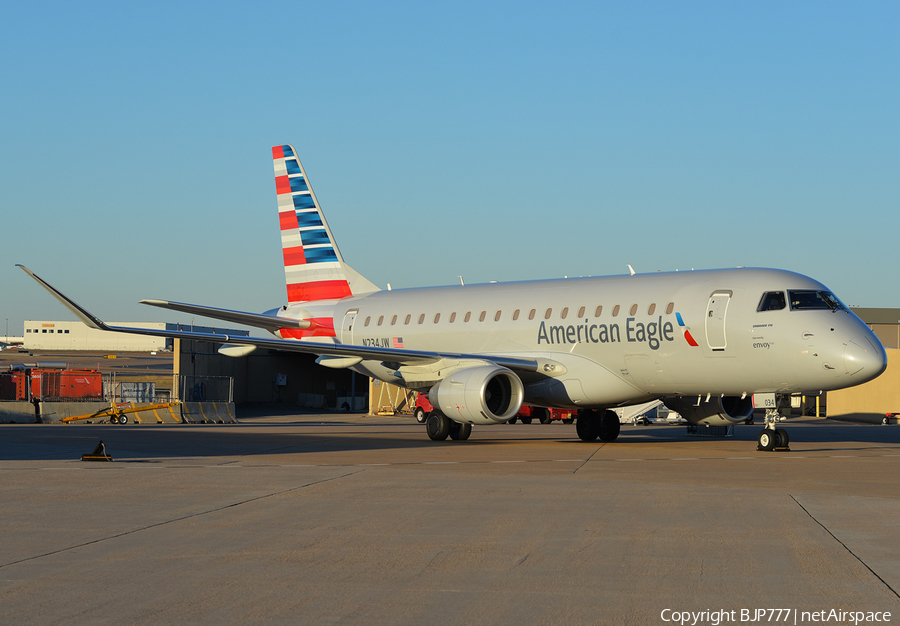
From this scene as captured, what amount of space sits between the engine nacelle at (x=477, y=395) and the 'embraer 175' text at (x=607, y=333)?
1.90 m

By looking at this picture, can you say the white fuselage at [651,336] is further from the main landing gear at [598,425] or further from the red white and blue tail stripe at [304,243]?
the red white and blue tail stripe at [304,243]

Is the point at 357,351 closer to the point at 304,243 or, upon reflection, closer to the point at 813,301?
the point at 304,243

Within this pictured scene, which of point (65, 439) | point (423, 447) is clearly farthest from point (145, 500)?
point (65, 439)

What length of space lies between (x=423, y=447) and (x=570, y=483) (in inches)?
367

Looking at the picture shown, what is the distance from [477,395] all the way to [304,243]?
12.3 m

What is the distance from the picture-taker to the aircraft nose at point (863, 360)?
1984 cm

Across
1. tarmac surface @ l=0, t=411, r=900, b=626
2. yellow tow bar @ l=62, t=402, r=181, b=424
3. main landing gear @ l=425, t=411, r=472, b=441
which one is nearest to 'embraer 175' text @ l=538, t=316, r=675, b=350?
main landing gear @ l=425, t=411, r=472, b=441

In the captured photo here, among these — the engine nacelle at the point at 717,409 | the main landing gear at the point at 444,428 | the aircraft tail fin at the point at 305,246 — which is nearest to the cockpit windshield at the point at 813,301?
the engine nacelle at the point at 717,409

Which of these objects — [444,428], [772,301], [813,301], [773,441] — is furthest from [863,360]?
[444,428]

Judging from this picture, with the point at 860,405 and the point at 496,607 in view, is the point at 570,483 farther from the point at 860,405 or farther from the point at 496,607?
the point at 860,405

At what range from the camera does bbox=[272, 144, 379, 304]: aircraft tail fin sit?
32906 millimetres

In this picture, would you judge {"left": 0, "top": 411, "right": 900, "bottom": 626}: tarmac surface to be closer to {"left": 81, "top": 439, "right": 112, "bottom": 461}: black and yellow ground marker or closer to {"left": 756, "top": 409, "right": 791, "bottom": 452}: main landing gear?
{"left": 81, "top": 439, "right": 112, "bottom": 461}: black and yellow ground marker

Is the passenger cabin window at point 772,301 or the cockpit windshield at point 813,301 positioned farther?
the passenger cabin window at point 772,301

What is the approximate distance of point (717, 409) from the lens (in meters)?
25.0
